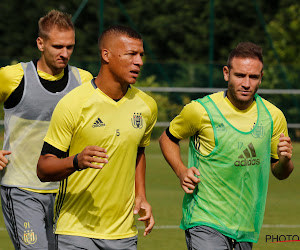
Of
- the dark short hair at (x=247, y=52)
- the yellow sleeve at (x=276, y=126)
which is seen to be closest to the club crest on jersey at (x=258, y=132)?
the yellow sleeve at (x=276, y=126)

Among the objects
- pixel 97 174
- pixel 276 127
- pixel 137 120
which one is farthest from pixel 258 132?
pixel 97 174

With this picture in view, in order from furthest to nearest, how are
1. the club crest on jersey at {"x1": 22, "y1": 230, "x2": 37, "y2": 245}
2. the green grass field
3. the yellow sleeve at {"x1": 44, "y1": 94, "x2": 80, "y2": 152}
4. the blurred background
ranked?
1. the blurred background
2. the green grass field
3. the club crest on jersey at {"x1": 22, "y1": 230, "x2": 37, "y2": 245}
4. the yellow sleeve at {"x1": 44, "y1": 94, "x2": 80, "y2": 152}

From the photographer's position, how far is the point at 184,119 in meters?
6.04

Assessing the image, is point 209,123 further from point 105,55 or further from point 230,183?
point 105,55

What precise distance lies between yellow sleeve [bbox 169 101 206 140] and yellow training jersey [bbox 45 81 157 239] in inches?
24.8

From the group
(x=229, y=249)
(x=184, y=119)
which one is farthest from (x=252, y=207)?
(x=184, y=119)

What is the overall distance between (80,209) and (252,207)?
4.38 ft

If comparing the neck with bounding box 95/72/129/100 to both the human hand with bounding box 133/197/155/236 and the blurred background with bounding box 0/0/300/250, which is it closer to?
the human hand with bounding box 133/197/155/236

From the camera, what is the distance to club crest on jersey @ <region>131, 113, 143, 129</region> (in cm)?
552

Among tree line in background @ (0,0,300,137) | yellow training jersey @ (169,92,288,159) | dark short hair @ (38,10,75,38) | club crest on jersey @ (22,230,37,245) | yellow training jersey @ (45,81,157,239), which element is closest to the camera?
yellow training jersey @ (45,81,157,239)

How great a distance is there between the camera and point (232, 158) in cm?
583

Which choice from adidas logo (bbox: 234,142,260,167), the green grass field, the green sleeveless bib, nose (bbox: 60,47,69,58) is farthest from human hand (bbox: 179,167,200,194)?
the green grass field

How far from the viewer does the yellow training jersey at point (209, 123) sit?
5.91 m

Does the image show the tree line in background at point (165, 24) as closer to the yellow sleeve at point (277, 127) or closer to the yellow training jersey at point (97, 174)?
the yellow sleeve at point (277, 127)
